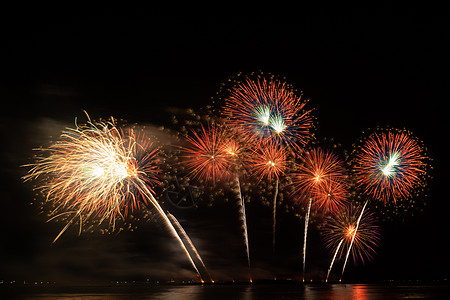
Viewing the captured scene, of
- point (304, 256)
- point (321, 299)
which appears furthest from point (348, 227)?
point (321, 299)

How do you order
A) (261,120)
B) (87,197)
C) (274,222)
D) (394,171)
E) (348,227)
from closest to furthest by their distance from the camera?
(87,197) → (261,120) → (394,171) → (274,222) → (348,227)

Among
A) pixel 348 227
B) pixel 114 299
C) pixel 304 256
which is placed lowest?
pixel 114 299

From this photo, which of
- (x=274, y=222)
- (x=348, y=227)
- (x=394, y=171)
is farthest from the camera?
(x=348, y=227)

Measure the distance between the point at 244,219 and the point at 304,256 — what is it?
917cm

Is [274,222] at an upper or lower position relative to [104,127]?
lower

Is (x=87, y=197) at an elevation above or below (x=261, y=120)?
below

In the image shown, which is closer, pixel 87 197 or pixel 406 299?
pixel 87 197

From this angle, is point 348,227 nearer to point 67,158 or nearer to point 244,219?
point 244,219

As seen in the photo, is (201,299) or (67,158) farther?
(201,299)

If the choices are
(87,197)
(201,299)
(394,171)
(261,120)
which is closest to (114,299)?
(201,299)

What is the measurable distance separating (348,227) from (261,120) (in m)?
18.8

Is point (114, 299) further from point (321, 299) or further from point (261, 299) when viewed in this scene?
point (321, 299)

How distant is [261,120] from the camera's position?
3297 cm

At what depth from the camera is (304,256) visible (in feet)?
148
